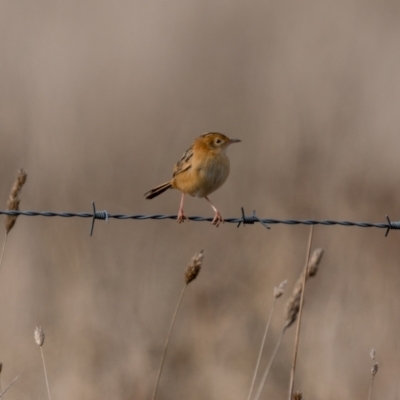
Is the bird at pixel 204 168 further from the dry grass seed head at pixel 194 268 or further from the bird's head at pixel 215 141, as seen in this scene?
the dry grass seed head at pixel 194 268

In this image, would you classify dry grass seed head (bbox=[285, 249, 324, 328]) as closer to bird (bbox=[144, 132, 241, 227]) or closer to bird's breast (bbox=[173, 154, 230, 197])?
bird (bbox=[144, 132, 241, 227])

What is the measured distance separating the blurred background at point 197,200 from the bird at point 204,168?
1.77 meters

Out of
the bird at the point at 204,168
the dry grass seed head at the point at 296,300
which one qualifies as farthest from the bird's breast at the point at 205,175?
the dry grass seed head at the point at 296,300

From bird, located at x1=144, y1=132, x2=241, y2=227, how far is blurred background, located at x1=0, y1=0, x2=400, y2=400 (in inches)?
69.9

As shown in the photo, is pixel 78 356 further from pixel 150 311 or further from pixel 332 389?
pixel 332 389

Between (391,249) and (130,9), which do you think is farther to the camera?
(130,9)

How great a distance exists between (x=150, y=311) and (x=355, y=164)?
3.01 meters

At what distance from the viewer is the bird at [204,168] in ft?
19.9

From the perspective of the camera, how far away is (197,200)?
9.05 meters

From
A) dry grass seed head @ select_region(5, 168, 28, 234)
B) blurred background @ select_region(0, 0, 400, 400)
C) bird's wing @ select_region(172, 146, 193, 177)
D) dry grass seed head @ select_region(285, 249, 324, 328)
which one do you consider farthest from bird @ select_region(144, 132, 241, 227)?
blurred background @ select_region(0, 0, 400, 400)

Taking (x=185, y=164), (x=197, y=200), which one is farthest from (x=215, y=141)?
(x=197, y=200)

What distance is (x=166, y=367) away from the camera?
7293 millimetres

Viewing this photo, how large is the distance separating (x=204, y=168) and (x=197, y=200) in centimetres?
299

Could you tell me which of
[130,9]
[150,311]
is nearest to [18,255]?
[150,311]
